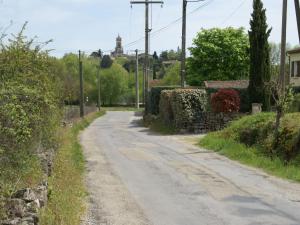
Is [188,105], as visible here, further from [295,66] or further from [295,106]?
[295,66]

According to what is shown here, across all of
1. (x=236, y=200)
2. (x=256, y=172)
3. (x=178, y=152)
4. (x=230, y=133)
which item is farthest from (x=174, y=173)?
(x=230, y=133)

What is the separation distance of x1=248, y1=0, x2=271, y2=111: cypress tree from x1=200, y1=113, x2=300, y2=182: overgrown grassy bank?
10.8m

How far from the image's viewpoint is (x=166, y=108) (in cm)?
3888

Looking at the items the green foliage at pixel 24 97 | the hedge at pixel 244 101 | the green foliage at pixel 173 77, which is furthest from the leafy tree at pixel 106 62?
the green foliage at pixel 24 97

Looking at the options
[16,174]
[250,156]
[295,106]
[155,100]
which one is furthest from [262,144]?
[155,100]

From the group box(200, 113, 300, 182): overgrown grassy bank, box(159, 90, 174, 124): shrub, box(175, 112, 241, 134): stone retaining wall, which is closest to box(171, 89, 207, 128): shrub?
box(175, 112, 241, 134): stone retaining wall

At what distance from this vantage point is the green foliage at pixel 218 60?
6681cm

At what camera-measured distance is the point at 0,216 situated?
7875mm

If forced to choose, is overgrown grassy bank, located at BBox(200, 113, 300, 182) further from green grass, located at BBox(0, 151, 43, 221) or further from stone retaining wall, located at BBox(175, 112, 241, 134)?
green grass, located at BBox(0, 151, 43, 221)

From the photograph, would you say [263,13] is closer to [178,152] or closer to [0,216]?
[178,152]

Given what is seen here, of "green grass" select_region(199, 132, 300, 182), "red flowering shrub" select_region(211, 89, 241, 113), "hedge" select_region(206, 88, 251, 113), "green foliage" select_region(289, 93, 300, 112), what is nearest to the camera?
"green grass" select_region(199, 132, 300, 182)

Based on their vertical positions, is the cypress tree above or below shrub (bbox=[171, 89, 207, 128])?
above

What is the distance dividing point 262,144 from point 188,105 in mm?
13951

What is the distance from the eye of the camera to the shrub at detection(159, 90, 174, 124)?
38006mm
